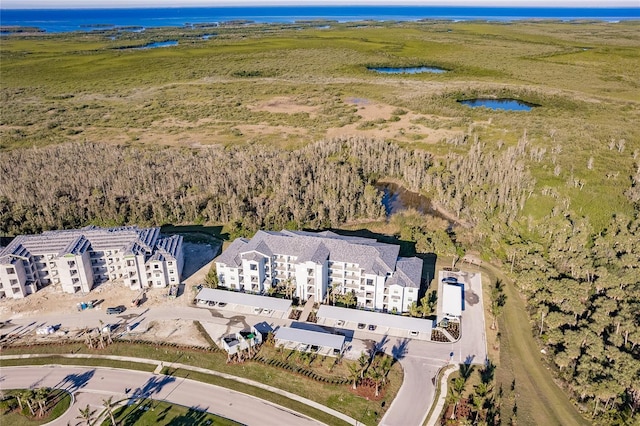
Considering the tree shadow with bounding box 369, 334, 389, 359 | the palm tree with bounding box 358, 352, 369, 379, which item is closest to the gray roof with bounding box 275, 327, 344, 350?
the palm tree with bounding box 358, 352, 369, 379

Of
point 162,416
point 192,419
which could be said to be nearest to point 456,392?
point 192,419

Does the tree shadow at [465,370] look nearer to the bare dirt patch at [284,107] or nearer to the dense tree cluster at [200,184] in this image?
the dense tree cluster at [200,184]

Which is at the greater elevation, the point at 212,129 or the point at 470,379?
the point at 212,129

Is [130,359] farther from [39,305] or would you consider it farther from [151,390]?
[39,305]

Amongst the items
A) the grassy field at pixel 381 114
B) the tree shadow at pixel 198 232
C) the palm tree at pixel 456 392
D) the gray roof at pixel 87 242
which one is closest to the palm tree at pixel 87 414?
the gray roof at pixel 87 242

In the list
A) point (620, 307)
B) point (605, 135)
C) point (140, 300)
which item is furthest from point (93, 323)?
point (605, 135)

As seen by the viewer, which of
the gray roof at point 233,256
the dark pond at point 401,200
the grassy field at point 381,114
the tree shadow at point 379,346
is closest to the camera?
the tree shadow at point 379,346
